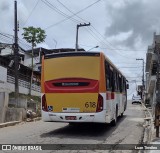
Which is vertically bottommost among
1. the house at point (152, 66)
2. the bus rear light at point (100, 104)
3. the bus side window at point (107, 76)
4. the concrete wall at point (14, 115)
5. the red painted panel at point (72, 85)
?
the concrete wall at point (14, 115)

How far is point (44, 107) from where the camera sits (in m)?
14.2

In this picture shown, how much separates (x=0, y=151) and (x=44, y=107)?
13.8 feet

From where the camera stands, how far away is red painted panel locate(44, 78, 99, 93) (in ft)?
44.6

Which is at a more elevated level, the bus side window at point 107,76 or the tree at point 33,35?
the tree at point 33,35

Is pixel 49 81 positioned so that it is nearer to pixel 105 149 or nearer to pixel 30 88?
pixel 105 149

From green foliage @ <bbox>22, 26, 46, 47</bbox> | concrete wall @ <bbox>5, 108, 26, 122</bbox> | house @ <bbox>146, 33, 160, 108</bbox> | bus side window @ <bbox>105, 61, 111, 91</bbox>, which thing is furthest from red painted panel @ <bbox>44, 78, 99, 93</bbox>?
green foliage @ <bbox>22, 26, 46, 47</bbox>

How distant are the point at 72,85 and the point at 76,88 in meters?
0.21

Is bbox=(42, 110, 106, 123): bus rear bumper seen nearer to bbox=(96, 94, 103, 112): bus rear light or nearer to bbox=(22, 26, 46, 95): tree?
bbox=(96, 94, 103, 112): bus rear light

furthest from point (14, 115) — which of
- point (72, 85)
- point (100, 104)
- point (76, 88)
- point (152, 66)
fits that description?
point (152, 66)

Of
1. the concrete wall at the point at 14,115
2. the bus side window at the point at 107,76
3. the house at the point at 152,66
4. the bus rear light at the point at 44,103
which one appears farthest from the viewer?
the house at the point at 152,66

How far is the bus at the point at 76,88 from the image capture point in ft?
44.5

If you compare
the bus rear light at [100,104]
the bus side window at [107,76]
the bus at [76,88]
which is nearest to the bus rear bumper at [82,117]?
the bus at [76,88]

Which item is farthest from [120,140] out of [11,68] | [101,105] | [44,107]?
[11,68]

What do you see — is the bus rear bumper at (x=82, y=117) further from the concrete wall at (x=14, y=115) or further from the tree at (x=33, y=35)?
the tree at (x=33, y=35)
